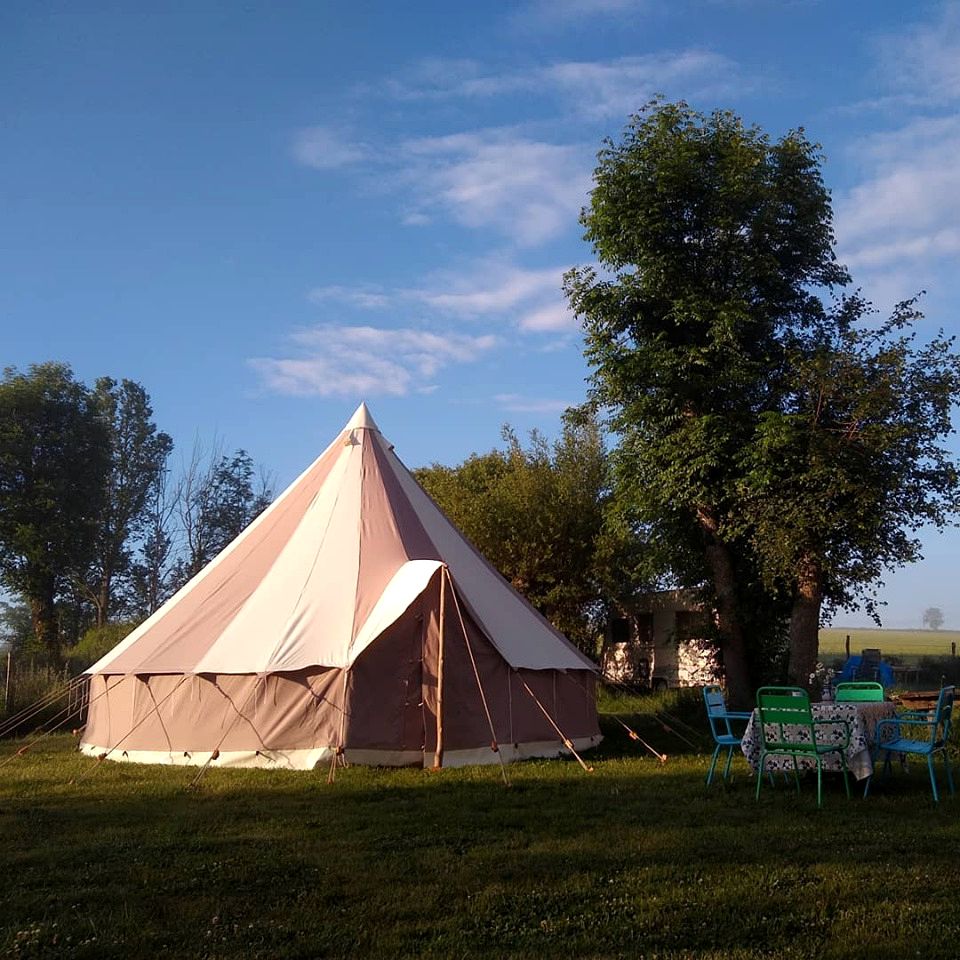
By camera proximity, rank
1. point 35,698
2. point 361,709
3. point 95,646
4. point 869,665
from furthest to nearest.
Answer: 1. point 95,646
2. point 869,665
3. point 35,698
4. point 361,709

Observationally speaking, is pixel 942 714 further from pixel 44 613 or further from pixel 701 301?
pixel 44 613

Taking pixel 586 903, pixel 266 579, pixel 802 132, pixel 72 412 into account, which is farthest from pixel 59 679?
pixel 72 412

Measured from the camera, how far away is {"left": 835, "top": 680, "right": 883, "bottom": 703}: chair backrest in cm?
939

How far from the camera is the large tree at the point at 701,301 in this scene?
14.7 metres

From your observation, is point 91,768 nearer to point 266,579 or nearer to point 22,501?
point 266,579

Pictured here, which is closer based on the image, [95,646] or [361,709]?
[361,709]

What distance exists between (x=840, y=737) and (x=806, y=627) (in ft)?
21.4

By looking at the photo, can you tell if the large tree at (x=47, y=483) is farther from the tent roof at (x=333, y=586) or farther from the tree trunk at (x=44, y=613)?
the tent roof at (x=333, y=586)

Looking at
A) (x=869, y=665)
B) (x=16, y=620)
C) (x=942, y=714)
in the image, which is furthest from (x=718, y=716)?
(x=16, y=620)

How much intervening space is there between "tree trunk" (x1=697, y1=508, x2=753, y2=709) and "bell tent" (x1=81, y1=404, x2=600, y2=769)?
4293mm

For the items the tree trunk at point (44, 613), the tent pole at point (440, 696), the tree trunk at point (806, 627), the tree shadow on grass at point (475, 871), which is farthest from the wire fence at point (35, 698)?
the tree trunk at point (44, 613)

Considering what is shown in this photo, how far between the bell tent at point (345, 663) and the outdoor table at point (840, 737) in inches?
82.9

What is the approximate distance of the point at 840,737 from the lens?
7.95 metres

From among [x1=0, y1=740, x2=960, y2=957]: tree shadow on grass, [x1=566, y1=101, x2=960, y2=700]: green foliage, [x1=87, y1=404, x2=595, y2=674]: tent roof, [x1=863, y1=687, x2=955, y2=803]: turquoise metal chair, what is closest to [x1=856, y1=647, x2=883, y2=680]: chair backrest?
[x1=566, y1=101, x2=960, y2=700]: green foliage
